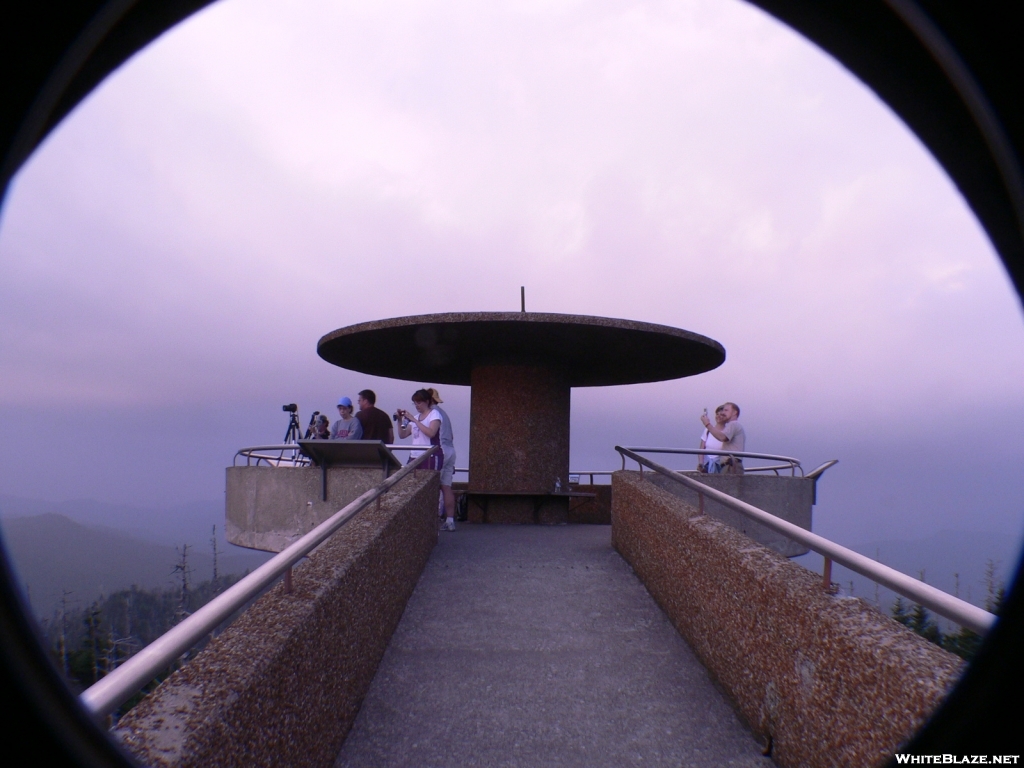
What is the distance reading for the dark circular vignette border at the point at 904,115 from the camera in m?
1.13

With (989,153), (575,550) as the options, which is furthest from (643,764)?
(575,550)

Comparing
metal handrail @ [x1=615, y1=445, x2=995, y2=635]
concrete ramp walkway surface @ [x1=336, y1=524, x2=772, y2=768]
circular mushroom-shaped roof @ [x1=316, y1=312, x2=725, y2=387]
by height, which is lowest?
concrete ramp walkway surface @ [x1=336, y1=524, x2=772, y2=768]

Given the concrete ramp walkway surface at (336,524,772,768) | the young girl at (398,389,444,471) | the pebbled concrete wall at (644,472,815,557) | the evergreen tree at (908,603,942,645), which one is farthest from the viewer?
the evergreen tree at (908,603,942,645)

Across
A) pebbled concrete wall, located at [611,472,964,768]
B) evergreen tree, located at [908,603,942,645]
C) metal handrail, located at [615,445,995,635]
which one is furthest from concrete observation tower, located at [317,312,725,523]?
evergreen tree, located at [908,603,942,645]

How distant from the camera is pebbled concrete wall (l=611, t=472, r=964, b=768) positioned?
2.36 metres

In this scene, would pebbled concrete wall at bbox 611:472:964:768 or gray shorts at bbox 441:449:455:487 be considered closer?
pebbled concrete wall at bbox 611:472:964:768

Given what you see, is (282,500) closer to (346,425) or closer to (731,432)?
(346,425)

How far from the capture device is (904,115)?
5.02 feet

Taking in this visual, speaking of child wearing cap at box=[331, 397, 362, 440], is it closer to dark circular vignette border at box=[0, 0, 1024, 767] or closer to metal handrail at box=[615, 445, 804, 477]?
metal handrail at box=[615, 445, 804, 477]

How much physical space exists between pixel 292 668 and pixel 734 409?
27.7 ft

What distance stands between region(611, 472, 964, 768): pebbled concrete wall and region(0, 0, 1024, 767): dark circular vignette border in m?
1.09

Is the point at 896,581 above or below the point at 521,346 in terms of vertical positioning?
below

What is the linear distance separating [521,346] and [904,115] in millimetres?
8555

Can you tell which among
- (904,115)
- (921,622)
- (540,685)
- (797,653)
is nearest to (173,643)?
(904,115)
